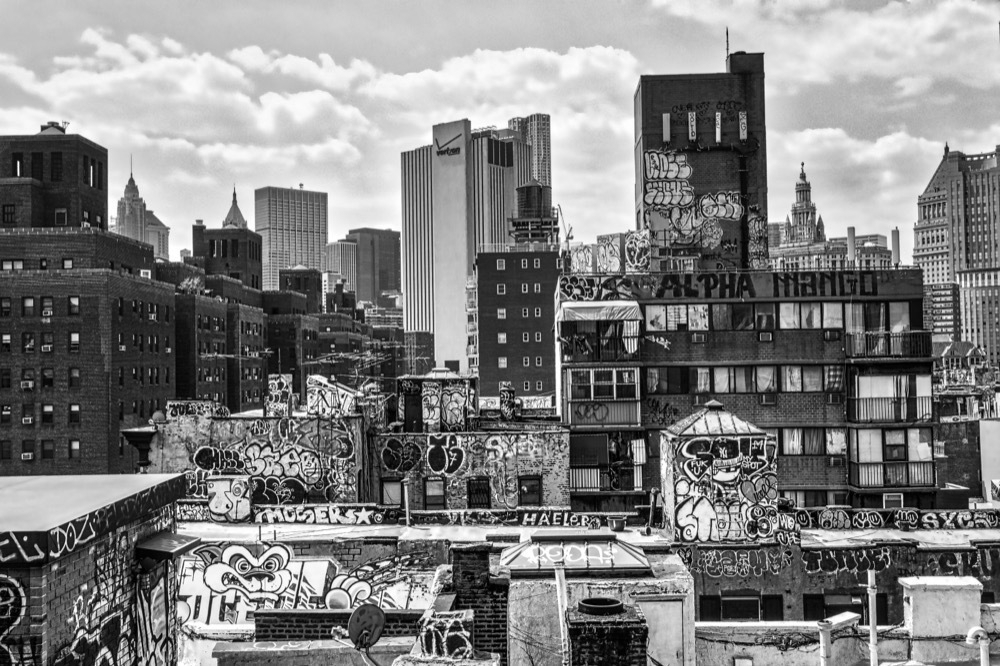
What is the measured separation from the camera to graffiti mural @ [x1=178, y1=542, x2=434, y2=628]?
28781 millimetres

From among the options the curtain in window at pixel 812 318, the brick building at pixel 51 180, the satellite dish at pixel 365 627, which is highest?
the brick building at pixel 51 180

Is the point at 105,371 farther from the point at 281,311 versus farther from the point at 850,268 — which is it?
the point at 281,311

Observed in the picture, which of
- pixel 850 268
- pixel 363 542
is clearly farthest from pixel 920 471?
pixel 363 542

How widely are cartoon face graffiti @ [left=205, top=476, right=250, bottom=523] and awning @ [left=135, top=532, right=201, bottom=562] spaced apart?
18.8m

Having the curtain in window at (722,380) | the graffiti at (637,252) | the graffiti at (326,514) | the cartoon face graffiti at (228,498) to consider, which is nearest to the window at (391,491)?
the graffiti at (326,514)

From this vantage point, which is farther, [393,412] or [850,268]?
[850,268]

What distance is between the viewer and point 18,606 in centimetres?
1196

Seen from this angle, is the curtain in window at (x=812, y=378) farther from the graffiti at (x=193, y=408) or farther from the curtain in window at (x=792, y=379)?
the graffiti at (x=193, y=408)

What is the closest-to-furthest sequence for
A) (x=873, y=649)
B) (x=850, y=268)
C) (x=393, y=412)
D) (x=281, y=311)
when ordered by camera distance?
1. (x=873, y=649)
2. (x=393, y=412)
3. (x=850, y=268)
4. (x=281, y=311)

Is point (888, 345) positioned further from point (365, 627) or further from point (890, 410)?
point (365, 627)

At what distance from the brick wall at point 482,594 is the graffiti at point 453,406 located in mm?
22298

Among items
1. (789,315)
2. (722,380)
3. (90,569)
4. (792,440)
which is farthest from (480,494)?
(90,569)

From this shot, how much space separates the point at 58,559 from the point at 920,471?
4097 cm

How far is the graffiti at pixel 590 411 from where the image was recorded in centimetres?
4431
